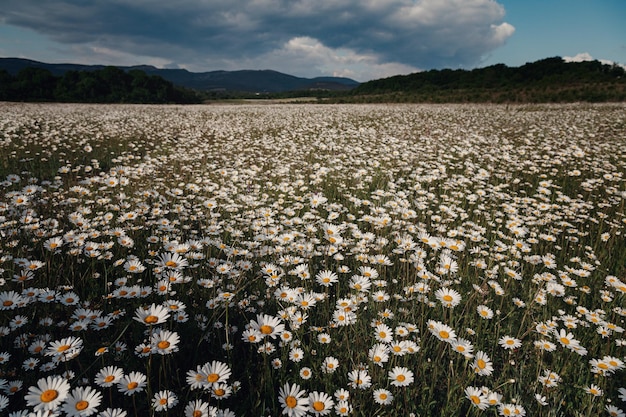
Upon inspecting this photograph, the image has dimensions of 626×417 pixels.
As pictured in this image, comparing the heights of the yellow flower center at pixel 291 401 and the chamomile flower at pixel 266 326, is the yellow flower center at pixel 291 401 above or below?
below

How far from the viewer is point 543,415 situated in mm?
2035

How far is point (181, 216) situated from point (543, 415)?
4252mm

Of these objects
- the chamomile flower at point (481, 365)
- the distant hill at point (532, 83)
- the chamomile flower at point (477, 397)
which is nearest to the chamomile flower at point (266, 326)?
the chamomile flower at point (477, 397)

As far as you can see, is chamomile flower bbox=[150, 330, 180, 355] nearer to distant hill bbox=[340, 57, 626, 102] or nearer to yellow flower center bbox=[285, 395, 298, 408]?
yellow flower center bbox=[285, 395, 298, 408]

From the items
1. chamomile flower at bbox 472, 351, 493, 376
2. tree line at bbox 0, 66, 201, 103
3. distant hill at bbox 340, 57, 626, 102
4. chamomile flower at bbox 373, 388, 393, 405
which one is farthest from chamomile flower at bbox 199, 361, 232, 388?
tree line at bbox 0, 66, 201, 103

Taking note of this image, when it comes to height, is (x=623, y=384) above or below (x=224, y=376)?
below

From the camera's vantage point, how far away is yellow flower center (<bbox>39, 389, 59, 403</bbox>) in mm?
1396

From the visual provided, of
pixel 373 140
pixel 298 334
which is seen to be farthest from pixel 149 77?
pixel 298 334

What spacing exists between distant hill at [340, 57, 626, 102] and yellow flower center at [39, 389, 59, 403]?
37.0 meters

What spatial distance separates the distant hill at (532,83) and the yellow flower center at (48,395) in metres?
37.0

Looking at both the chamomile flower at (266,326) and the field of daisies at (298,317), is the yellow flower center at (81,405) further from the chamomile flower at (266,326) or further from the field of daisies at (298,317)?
the chamomile flower at (266,326)

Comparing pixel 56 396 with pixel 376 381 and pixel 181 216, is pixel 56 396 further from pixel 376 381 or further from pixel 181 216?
pixel 181 216

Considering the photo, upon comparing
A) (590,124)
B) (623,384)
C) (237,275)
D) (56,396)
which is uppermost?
(590,124)

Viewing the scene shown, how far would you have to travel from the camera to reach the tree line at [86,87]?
145 ft
